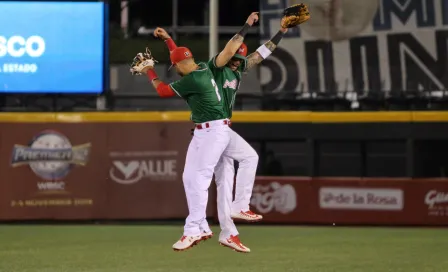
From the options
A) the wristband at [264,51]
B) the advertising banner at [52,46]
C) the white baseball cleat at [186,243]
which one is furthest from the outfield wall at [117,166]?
the white baseball cleat at [186,243]

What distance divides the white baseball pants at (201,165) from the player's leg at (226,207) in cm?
18

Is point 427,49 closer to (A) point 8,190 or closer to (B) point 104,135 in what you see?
(B) point 104,135

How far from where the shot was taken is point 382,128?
16094mm

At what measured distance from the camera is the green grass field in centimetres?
1024

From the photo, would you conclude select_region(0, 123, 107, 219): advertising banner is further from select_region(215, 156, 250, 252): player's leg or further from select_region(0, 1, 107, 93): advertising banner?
select_region(215, 156, 250, 252): player's leg

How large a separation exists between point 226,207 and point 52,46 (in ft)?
32.4

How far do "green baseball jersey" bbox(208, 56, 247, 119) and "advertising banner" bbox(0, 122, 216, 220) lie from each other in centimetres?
818

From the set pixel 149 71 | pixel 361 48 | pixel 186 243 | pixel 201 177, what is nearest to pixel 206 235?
pixel 186 243

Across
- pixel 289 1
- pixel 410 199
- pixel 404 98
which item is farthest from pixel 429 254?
pixel 289 1

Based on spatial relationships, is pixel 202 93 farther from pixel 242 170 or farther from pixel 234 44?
pixel 242 170

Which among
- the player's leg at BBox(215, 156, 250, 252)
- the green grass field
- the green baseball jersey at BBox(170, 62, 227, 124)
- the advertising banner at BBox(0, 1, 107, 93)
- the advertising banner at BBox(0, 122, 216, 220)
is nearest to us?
the green baseball jersey at BBox(170, 62, 227, 124)

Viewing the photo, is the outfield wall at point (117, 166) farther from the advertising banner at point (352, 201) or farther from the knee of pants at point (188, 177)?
the knee of pants at point (188, 177)

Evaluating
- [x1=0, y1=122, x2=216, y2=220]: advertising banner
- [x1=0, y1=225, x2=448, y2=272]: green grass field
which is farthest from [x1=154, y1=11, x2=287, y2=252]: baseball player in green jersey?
[x1=0, y1=122, x2=216, y2=220]: advertising banner

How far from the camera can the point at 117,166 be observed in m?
16.3
